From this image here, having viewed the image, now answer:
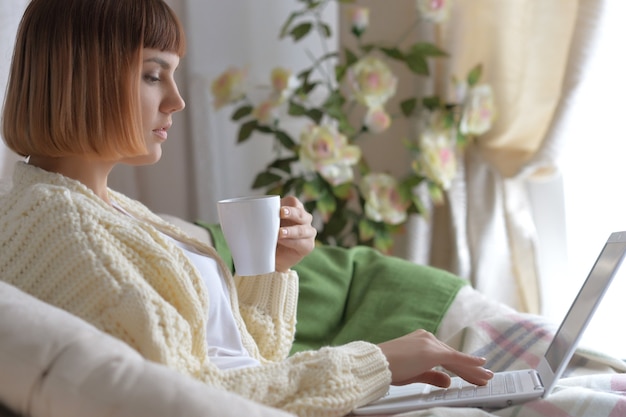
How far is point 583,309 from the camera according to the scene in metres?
1.06

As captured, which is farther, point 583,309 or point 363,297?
point 363,297

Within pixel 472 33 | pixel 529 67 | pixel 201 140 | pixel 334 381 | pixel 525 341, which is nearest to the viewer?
pixel 334 381

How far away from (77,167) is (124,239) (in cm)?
17

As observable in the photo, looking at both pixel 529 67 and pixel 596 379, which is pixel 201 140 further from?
pixel 596 379

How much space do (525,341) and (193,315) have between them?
613mm

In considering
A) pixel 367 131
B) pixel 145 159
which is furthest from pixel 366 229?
pixel 145 159

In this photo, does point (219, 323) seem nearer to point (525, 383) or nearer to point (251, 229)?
point (251, 229)

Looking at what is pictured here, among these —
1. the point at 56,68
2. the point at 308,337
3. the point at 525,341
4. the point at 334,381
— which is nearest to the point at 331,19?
the point at 308,337

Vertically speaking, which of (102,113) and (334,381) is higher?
(102,113)

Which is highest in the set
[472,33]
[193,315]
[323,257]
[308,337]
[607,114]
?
[472,33]

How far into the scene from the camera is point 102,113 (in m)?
1.07

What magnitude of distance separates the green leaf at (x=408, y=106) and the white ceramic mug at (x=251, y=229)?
4.32ft

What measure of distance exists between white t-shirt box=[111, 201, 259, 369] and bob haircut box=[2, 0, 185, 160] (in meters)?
0.16

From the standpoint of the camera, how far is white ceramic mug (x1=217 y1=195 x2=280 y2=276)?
43.0 inches
